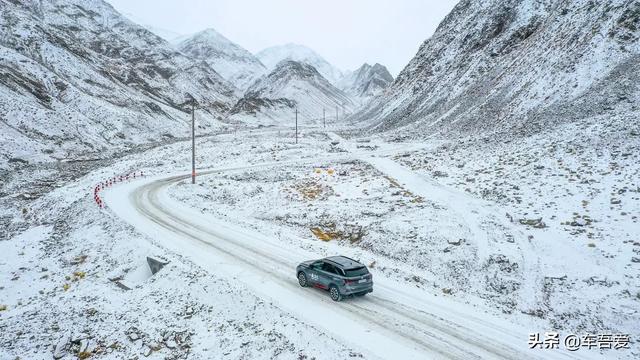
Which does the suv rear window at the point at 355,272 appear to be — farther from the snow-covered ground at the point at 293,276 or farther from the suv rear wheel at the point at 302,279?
the suv rear wheel at the point at 302,279

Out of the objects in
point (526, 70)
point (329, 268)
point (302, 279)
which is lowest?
point (302, 279)

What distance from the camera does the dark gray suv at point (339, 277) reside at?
51.5 ft

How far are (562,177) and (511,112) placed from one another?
78.1 feet

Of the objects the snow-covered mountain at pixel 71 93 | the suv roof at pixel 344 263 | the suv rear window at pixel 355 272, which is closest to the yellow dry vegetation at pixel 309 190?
the suv roof at pixel 344 263

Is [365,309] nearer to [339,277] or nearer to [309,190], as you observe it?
[339,277]

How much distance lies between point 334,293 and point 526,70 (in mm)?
51548

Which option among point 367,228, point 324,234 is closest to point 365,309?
point 367,228

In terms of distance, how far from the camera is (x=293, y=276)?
18.6m

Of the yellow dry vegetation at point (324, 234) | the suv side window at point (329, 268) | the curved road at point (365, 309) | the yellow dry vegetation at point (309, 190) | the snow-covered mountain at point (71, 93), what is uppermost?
the snow-covered mountain at point (71, 93)

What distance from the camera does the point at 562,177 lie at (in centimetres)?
2605

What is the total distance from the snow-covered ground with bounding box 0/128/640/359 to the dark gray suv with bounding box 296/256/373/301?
50 cm

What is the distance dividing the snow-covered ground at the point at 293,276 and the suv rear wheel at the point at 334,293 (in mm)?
261

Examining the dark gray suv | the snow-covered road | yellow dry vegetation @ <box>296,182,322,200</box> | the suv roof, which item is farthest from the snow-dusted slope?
the dark gray suv

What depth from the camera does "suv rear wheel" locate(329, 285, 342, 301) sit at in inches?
629
